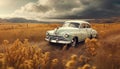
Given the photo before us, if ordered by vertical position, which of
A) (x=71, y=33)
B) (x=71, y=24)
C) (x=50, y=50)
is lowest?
(x=50, y=50)

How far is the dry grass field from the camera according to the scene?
10320mm

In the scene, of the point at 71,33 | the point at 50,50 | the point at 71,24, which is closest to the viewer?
the point at 50,50

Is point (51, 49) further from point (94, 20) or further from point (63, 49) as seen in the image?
point (94, 20)

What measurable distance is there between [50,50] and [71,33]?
92cm

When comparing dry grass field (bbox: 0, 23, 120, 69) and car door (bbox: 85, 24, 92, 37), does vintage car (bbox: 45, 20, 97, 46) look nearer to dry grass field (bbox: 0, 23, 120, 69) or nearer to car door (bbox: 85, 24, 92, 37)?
car door (bbox: 85, 24, 92, 37)

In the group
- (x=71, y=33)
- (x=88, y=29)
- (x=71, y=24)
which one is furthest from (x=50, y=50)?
(x=88, y=29)

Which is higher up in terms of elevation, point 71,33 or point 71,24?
point 71,24

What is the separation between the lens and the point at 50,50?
13.3m

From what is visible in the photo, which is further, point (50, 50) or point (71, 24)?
point (71, 24)

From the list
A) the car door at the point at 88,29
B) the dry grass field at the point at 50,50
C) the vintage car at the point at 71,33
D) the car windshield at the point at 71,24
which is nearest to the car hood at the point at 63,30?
the vintage car at the point at 71,33

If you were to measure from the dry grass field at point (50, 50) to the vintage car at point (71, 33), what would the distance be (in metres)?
0.22

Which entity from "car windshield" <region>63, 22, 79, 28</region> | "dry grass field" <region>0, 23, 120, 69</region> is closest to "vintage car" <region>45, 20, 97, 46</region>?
"car windshield" <region>63, 22, 79, 28</region>

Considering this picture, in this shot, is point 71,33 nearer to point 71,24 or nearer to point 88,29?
point 71,24

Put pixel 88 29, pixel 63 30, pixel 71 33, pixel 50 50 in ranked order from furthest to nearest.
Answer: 1. pixel 88 29
2. pixel 63 30
3. pixel 71 33
4. pixel 50 50
